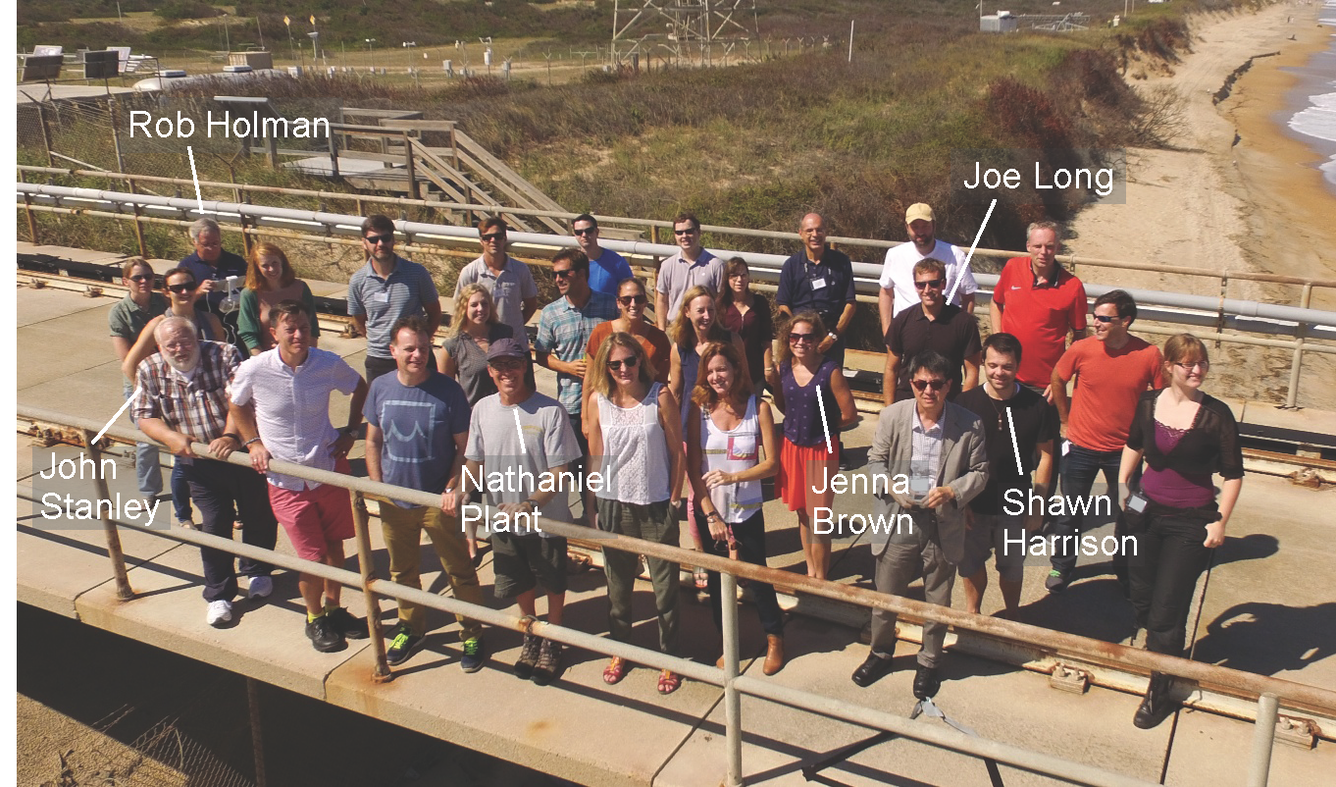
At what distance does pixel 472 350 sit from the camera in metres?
5.98

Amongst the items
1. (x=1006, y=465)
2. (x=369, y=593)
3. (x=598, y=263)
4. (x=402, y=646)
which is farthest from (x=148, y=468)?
(x=1006, y=465)

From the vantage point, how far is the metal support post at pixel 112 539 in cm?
533

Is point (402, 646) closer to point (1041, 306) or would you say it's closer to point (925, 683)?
point (925, 683)

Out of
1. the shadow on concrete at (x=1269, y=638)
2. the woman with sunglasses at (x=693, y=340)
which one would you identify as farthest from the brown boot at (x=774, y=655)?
the shadow on concrete at (x=1269, y=638)

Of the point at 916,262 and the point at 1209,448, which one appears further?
the point at 916,262

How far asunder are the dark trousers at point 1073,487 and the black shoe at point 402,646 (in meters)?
3.32

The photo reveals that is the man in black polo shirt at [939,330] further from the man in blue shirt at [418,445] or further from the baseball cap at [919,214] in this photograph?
the man in blue shirt at [418,445]

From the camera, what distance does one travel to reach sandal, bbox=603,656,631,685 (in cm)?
503

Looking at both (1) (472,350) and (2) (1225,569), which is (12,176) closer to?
(1) (472,350)

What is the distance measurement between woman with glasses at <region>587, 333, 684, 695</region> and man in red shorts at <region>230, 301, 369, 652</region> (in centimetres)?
133

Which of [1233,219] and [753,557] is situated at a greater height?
[753,557]

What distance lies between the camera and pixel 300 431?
17.1 ft

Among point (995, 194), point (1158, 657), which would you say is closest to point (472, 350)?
point (1158, 657)

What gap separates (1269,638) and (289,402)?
15.8 feet
